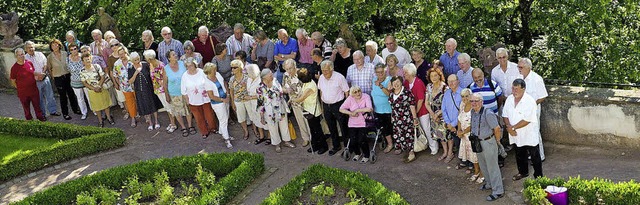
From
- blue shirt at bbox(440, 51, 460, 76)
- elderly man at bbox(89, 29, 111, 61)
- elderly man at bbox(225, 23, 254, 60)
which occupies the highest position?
elderly man at bbox(89, 29, 111, 61)

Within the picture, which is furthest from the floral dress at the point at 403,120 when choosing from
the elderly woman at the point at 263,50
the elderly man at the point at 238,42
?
the elderly man at the point at 238,42

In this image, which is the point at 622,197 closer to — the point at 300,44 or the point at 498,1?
the point at 498,1

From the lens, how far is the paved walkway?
10987mm

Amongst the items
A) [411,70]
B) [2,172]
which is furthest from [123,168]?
[411,70]

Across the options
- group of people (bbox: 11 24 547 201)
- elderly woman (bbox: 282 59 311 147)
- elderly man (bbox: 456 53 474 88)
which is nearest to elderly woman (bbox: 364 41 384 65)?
group of people (bbox: 11 24 547 201)

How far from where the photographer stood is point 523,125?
1059 centimetres

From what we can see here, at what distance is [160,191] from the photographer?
11625 mm

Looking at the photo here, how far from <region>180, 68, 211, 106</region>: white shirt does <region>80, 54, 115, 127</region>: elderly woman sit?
7.29 ft

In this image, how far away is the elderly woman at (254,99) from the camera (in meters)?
12.9

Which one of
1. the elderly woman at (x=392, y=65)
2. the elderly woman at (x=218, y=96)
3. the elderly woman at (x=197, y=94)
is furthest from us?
the elderly woman at (x=197, y=94)

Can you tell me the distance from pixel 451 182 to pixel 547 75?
352 cm

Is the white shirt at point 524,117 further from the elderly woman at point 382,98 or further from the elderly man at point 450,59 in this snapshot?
the elderly woman at point 382,98

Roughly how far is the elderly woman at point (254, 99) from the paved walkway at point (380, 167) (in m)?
0.29

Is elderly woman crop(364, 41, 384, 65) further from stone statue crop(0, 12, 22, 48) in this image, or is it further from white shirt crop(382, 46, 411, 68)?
stone statue crop(0, 12, 22, 48)
